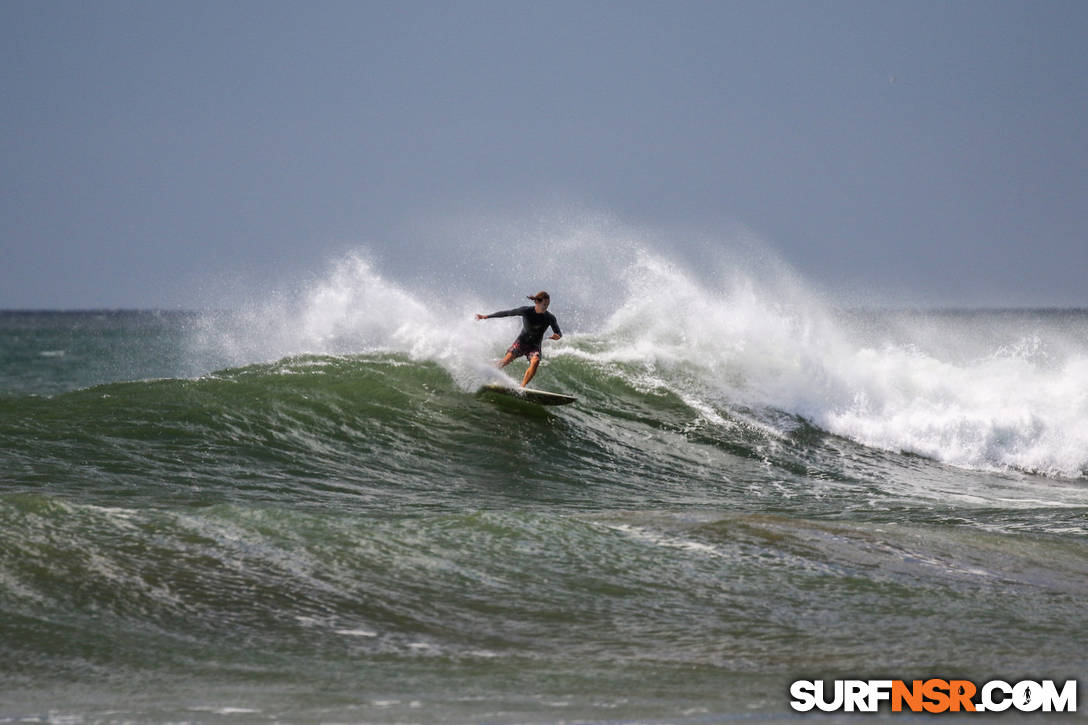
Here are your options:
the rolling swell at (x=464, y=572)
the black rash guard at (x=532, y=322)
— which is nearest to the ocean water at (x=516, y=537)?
the rolling swell at (x=464, y=572)

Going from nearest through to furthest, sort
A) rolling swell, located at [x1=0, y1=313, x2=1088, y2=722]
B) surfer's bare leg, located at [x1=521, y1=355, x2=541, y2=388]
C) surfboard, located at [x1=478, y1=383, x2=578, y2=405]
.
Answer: rolling swell, located at [x1=0, y1=313, x2=1088, y2=722] → surfboard, located at [x1=478, y1=383, x2=578, y2=405] → surfer's bare leg, located at [x1=521, y1=355, x2=541, y2=388]

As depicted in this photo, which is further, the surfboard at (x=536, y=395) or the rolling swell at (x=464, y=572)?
the surfboard at (x=536, y=395)

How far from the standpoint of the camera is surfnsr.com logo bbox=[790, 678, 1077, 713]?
4.18 metres

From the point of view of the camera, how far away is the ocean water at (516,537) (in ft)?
15.2

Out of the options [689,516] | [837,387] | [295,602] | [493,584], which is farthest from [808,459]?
[295,602]

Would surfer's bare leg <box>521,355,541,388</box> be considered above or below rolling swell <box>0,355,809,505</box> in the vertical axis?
above

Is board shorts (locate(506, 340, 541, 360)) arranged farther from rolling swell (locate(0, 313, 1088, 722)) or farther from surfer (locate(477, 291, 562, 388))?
rolling swell (locate(0, 313, 1088, 722))

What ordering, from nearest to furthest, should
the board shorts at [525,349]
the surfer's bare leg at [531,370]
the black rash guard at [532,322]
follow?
the surfer's bare leg at [531,370], the black rash guard at [532,322], the board shorts at [525,349]

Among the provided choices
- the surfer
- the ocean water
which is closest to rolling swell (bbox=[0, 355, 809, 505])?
the ocean water

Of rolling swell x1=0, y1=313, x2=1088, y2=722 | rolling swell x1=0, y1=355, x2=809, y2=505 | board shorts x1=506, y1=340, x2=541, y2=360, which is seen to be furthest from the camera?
board shorts x1=506, y1=340, x2=541, y2=360

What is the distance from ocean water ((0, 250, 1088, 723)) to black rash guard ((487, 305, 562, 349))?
2.38ft

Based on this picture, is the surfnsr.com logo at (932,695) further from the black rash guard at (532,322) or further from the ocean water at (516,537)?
the black rash guard at (532,322)

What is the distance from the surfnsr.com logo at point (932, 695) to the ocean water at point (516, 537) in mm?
133

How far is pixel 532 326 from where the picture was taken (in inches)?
569
